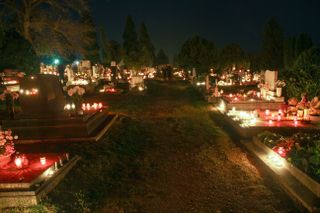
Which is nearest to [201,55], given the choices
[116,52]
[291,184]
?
[291,184]

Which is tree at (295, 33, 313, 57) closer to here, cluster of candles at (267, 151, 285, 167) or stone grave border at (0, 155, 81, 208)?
cluster of candles at (267, 151, 285, 167)

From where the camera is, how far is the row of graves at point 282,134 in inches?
281

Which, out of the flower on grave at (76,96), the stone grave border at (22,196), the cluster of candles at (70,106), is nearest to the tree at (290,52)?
the flower on grave at (76,96)

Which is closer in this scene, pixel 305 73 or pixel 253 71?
pixel 305 73

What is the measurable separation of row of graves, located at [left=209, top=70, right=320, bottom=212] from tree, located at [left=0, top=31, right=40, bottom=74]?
12.0m

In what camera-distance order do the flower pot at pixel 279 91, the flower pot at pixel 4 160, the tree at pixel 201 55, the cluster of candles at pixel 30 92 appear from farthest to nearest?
the tree at pixel 201 55 → the flower pot at pixel 279 91 → the cluster of candles at pixel 30 92 → the flower pot at pixel 4 160

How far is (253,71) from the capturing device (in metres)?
39.0

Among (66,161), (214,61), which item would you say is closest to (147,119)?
(66,161)

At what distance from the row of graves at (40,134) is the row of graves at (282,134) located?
5309mm

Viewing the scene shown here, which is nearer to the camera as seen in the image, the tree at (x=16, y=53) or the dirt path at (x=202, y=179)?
the dirt path at (x=202, y=179)

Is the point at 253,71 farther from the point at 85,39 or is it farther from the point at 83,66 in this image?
the point at 85,39

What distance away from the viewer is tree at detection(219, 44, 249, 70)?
40.5 meters

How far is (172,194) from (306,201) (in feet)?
9.06

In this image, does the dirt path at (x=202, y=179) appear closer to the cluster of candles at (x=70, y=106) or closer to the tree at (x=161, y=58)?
the cluster of candles at (x=70, y=106)
